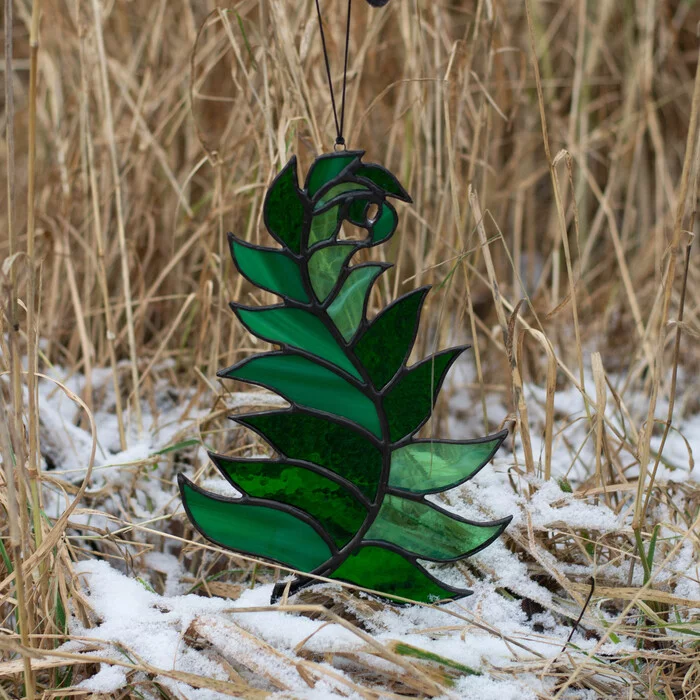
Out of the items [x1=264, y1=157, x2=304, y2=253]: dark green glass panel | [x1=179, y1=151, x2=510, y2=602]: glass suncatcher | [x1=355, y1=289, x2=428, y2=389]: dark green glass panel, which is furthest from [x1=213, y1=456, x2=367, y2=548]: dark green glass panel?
[x1=264, y1=157, x2=304, y2=253]: dark green glass panel

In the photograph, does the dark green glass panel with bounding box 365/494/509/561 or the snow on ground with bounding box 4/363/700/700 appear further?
the dark green glass panel with bounding box 365/494/509/561

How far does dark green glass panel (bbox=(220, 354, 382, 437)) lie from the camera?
2.61ft

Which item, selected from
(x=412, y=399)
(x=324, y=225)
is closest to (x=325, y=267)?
(x=324, y=225)

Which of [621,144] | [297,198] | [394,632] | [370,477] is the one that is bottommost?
[394,632]

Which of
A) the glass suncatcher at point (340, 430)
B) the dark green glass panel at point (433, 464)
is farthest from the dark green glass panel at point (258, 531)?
the dark green glass panel at point (433, 464)

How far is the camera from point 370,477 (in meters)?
0.82

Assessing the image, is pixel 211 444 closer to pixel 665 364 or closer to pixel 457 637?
pixel 457 637

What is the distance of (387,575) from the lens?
0.82 meters

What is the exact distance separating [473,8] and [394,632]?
4.28ft

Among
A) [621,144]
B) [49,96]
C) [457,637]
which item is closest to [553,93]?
[621,144]

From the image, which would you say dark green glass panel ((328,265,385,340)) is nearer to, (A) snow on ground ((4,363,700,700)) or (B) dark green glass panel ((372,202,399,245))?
(B) dark green glass panel ((372,202,399,245))

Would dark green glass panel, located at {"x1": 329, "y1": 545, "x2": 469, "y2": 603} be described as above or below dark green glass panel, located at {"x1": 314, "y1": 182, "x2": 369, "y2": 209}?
below

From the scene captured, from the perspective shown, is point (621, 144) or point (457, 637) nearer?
point (457, 637)

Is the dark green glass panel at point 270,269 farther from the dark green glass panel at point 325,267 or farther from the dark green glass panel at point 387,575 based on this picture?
the dark green glass panel at point 387,575
